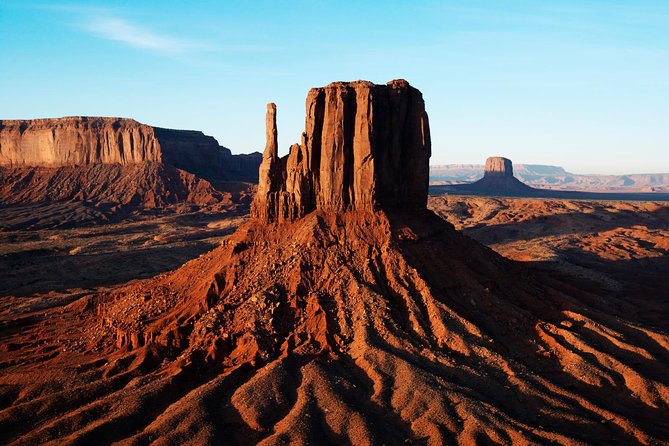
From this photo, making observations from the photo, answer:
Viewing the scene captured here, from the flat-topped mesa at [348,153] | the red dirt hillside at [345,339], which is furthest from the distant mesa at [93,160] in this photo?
the flat-topped mesa at [348,153]

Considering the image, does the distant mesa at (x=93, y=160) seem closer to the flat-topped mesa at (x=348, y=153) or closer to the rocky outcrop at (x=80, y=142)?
the rocky outcrop at (x=80, y=142)

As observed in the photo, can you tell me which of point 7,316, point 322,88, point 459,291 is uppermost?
point 322,88

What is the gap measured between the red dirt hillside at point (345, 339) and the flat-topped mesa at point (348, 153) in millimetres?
134

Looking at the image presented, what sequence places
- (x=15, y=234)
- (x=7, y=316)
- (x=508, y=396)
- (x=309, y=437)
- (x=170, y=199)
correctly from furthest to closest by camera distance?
(x=170, y=199) → (x=15, y=234) → (x=7, y=316) → (x=508, y=396) → (x=309, y=437)

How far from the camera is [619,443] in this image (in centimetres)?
2792

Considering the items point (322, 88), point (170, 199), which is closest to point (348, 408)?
point (322, 88)

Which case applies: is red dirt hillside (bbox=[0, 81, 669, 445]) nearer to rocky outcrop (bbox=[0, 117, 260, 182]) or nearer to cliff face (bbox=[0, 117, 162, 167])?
cliff face (bbox=[0, 117, 162, 167])

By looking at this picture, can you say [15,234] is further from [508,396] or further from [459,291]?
[508,396]

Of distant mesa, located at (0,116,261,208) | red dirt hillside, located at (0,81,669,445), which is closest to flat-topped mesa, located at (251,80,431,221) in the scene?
red dirt hillside, located at (0,81,669,445)

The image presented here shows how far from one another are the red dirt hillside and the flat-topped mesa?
13 centimetres

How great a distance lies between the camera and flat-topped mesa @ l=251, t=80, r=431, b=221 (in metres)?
43.1

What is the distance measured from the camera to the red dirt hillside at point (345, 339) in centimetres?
2894

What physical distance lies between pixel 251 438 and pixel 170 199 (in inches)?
6039

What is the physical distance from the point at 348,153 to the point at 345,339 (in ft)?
50.4
